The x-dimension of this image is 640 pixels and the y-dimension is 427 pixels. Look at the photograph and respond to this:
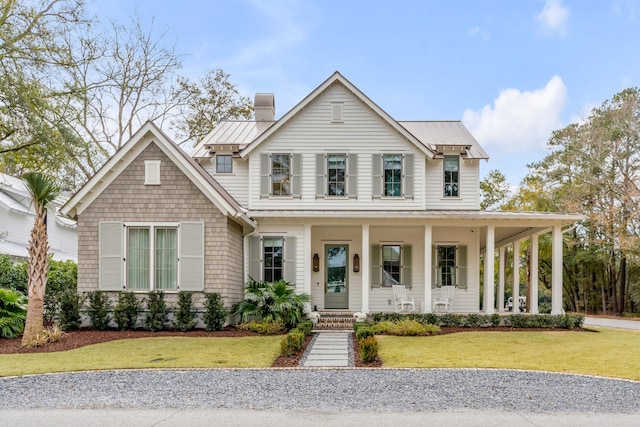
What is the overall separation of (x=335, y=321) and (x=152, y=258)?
536cm

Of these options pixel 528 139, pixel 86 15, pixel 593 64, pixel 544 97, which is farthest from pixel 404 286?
pixel 528 139

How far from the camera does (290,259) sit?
644 inches

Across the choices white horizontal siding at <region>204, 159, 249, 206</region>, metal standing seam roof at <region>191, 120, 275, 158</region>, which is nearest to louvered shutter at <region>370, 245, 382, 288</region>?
white horizontal siding at <region>204, 159, 249, 206</region>

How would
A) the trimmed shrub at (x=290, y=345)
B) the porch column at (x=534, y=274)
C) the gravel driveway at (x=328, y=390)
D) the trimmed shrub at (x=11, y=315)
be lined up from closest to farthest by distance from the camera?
the gravel driveway at (x=328, y=390) < the trimmed shrub at (x=290, y=345) < the trimmed shrub at (x=11, y=315) < the porch column at (x=534, y=274)

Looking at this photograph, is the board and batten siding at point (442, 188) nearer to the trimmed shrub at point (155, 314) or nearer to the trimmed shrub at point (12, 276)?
the trimmed shrub at point (155, 314)

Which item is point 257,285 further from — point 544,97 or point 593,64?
point 544,97

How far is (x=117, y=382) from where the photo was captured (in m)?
8.31

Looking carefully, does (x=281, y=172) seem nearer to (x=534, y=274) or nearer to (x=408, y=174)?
(x=408, y=174)

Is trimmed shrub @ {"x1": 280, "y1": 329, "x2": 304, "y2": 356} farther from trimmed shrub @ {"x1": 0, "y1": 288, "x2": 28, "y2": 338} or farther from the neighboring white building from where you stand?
the neighboring white building

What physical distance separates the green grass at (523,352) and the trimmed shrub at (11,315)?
8.66 metres

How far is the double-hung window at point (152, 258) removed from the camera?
47.3 feet

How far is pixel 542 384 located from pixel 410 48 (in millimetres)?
11874

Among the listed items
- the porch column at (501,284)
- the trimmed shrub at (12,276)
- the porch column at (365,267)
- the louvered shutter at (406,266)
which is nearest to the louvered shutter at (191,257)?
the porch column at (365,267)

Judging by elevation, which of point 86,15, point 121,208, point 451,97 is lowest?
point 121,208
